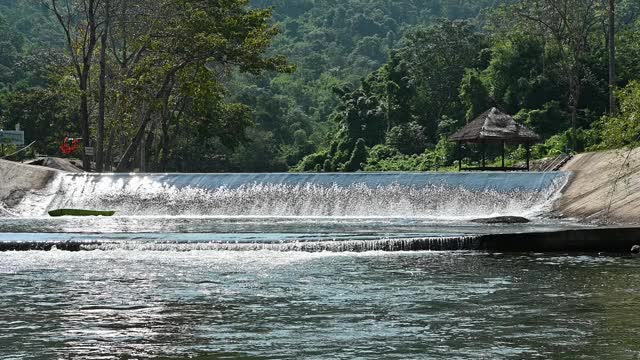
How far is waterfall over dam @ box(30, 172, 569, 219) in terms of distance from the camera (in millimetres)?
32219

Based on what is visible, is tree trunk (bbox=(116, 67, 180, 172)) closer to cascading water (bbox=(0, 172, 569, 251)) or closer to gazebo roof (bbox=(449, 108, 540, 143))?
cascading water (bbox=(0, 172, 569, 251))

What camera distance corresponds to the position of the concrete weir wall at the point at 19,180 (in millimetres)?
36406

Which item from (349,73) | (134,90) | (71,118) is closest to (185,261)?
(134,90)

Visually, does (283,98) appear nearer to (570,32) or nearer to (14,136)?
(14,136)

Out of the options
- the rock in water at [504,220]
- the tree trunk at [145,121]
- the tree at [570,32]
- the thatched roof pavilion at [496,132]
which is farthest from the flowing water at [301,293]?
the tree at [570,32]

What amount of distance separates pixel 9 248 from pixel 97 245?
6.71ft

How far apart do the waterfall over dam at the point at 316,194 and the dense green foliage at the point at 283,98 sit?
3.79m

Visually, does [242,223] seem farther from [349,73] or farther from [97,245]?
[349,73]

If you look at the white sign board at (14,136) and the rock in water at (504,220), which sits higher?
the white sign board at (14,136)

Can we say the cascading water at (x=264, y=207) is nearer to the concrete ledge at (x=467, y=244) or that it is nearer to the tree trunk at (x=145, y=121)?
the concrete ledge at (x=467, y=244)

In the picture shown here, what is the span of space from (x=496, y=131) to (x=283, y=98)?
76275 mm

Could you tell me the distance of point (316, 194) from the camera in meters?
34.1

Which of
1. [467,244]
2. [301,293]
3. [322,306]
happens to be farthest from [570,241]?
[322,306]

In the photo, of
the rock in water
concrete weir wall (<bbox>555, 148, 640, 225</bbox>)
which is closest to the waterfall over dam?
concrete weir wall (<bbox>555, 148, 640, 225</bbox>)
